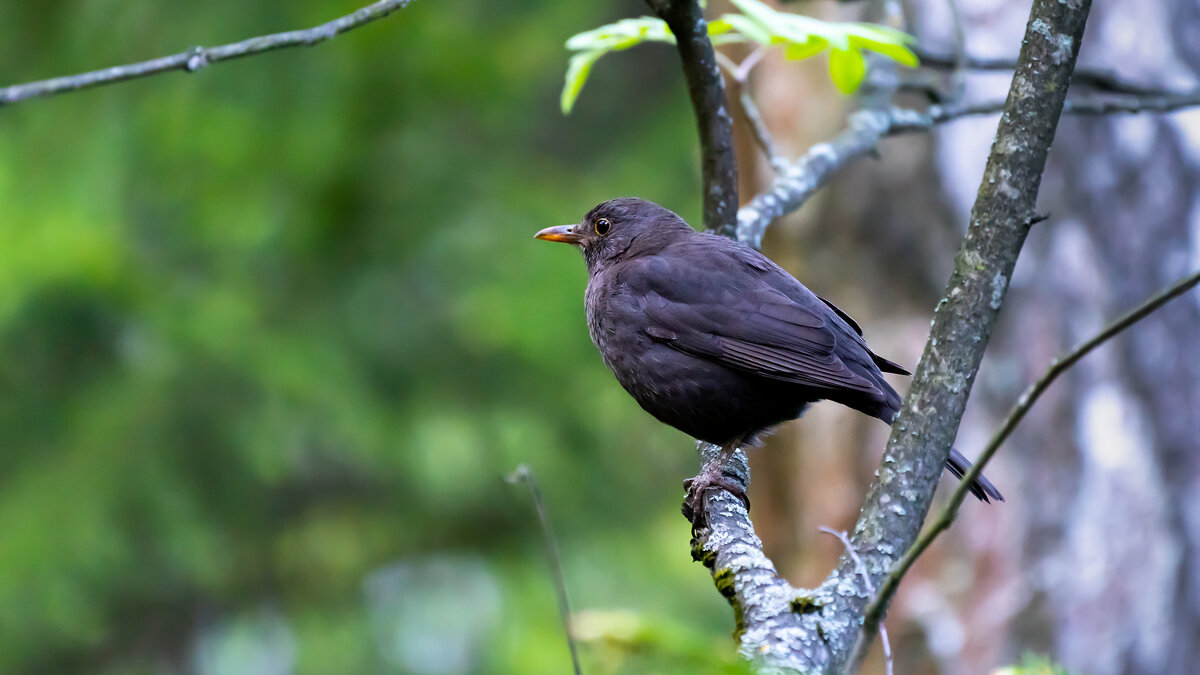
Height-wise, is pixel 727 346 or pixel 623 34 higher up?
pixel 623 34

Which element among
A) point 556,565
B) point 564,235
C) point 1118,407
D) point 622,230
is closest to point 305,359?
point 564,235

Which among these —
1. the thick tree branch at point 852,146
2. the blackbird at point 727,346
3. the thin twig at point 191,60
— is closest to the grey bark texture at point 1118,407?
the thick tree branch at point 852,146

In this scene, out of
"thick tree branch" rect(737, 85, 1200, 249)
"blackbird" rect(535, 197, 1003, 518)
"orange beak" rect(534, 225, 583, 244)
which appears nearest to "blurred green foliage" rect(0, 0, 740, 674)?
"orange beak" rect(534, 225, 583, 244)

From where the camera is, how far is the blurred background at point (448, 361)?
5281 mm

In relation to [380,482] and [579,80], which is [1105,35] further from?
[380,482]

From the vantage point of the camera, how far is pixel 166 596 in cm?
775

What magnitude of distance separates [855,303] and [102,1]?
5.23 metres

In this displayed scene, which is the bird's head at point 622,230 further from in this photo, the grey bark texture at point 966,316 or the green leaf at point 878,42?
the grey bark texture at point 966,316

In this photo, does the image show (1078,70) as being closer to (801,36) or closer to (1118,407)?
(1118,407)

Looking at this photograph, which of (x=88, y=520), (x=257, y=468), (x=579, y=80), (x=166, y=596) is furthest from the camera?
(x=166, y=596)

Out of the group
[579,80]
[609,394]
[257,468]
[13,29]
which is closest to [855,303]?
[579,80]

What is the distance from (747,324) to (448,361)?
14.4ft

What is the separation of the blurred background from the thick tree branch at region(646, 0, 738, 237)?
1742 millimetres

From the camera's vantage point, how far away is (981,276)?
93.5 inches
